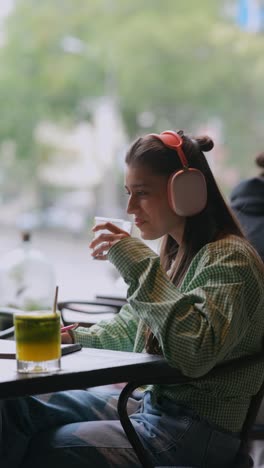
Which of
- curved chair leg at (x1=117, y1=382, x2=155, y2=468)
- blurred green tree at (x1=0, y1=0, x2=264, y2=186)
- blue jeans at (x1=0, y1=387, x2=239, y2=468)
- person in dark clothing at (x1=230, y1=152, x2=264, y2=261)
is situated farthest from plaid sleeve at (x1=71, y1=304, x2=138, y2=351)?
blurred green tree at (x1=0, y1=0, x2=264, y2=186)

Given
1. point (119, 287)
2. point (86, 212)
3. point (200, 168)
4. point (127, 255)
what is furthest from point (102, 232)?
point (86, 212)

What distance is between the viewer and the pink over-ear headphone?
1.51 meters

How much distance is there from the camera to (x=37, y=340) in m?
1.24

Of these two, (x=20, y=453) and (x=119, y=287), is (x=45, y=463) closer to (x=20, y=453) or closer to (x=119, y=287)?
(x=20, y=453)

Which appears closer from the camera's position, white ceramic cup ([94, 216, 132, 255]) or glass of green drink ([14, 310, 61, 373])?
glass of green drink ([14, 310, 61, 373])

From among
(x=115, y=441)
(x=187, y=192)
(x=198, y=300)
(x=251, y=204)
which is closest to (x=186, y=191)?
(x=187, y=192)

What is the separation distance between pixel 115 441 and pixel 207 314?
0.30 metres

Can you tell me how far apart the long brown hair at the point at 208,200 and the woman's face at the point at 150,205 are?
0.6 inches

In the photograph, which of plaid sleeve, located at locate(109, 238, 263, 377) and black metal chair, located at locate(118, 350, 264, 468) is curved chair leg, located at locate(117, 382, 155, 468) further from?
plaid sleeve, located at locate(109, 238, 263, 377)

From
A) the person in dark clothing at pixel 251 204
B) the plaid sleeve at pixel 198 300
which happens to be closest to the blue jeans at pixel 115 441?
the plaid sleeve at pixel 198 300

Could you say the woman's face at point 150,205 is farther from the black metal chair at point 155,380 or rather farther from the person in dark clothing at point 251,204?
the person in dark clothing at point 251,204

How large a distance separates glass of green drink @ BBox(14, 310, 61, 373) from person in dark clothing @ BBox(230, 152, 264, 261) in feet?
3.71

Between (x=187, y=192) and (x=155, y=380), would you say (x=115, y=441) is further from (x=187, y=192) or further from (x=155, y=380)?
(x=187, y=192)

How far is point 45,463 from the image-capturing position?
1.41 m
